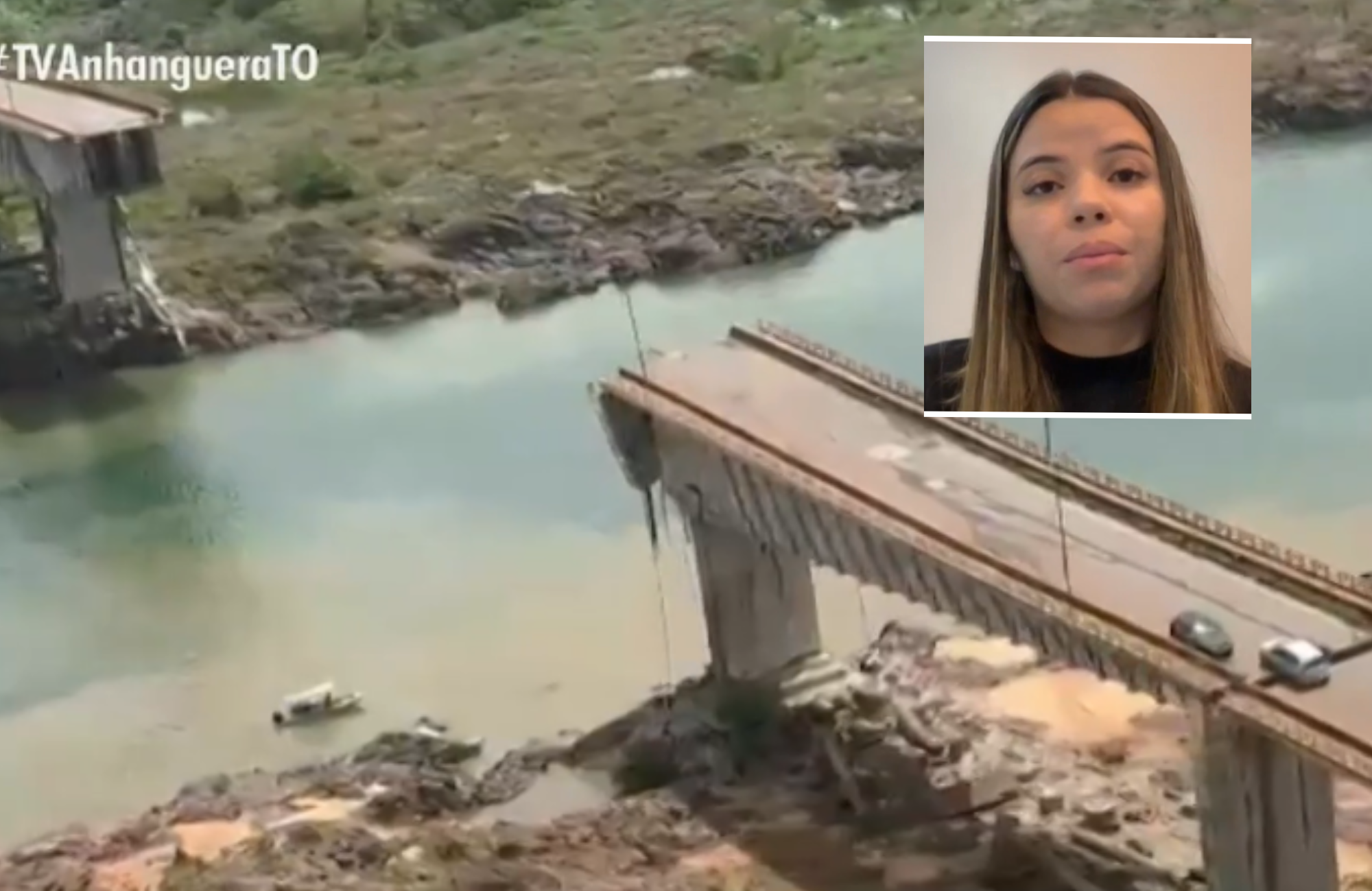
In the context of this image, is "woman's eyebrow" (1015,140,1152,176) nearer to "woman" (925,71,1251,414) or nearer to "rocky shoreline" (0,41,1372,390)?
"woman" (925,71,1251,414)

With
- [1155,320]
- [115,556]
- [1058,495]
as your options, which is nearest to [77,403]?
[115,556]

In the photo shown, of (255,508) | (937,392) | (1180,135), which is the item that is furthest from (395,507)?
(1180,135)

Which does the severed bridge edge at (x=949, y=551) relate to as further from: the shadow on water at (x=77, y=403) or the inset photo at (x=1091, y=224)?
the shadow on water at (x=77, y=403)

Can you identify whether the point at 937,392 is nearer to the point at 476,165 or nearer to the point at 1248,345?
the point at 1248,345

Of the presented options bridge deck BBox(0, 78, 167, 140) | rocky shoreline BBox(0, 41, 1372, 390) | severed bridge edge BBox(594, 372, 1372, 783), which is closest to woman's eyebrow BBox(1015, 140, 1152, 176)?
rocky shoreline BBox(0, 41, 1372, 390)

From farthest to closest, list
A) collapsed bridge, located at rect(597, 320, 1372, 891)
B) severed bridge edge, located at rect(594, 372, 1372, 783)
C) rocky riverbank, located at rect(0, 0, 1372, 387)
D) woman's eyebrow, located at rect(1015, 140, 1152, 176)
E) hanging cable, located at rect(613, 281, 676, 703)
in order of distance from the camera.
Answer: hanging cable, located at rect(613, 281, 676, 703) → rocky riverbank, located at rect(0, 0, 1372, 387) → woman's eyebrow, located at rect(1015, 140, 1152, 176) → collapsed bridge, located at rect(597, 320, 1372, 891) → severed bridge edge, located at rect(594, 372, 1372, 783)
